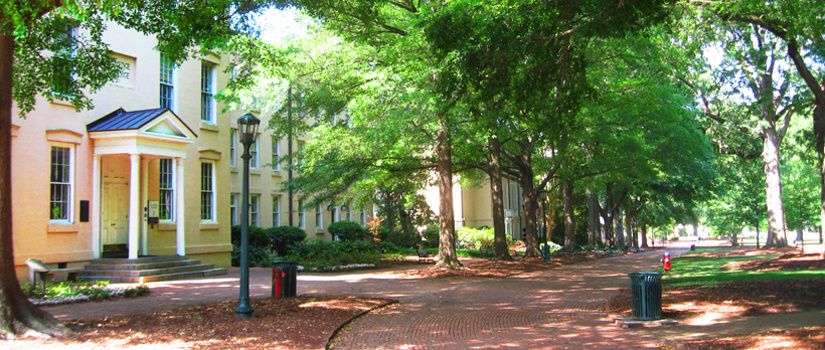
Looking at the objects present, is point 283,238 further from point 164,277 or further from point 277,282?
point 277,282

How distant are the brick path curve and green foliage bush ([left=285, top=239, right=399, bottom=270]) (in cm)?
678

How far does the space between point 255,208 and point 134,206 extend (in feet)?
44.3

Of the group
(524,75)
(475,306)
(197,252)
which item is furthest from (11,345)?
(197,252)

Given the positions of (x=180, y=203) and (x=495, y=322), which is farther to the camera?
(x=180, y=203)

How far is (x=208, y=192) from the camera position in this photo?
22.0 m

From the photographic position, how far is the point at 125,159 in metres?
18.8

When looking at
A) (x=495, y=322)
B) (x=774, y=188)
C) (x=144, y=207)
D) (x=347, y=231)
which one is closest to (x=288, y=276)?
(x=495, y=322)

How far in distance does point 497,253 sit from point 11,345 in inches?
783

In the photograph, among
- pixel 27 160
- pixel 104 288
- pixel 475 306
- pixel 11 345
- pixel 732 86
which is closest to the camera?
pixel 11 345

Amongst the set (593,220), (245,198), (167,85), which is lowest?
(593,220)

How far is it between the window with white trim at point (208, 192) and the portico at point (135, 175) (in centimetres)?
152

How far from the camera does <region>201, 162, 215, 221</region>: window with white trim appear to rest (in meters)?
21.9

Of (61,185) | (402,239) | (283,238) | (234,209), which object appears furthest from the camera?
(402,239)

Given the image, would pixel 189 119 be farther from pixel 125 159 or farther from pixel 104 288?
pixel 104 288
